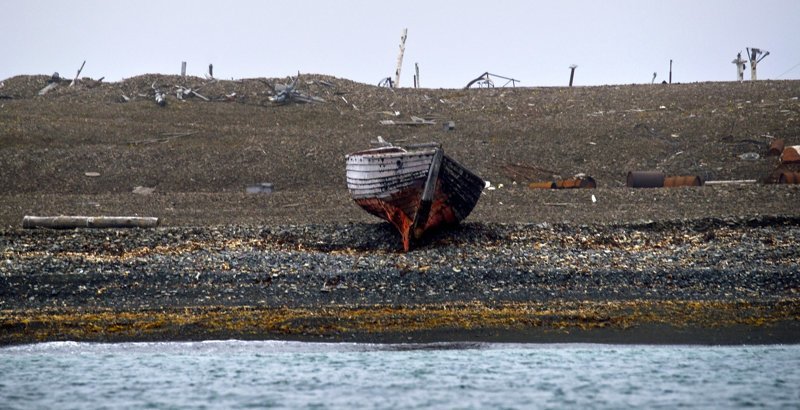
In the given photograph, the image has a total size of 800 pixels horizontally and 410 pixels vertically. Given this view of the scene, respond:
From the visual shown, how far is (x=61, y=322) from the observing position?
17375 mm

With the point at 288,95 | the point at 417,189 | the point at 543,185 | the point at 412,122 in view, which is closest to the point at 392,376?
the point at 417,189

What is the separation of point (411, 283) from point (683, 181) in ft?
47.2

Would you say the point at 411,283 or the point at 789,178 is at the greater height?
the point at 789,178

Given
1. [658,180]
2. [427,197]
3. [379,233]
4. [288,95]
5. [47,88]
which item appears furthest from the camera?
[47,88]

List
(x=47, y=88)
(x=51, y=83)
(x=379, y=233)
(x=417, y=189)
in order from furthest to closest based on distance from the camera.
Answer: (x=51, y=83) < (x=47, y=88) < (x=379, y=233) < (x=417, y=189)

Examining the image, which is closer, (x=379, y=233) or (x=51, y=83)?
(x=379, y=233)

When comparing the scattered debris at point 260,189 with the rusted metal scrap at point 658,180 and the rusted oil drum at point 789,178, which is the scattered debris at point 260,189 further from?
the rusted oil drum at point 789,178

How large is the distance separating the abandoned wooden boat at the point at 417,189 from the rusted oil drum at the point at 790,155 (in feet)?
40.8

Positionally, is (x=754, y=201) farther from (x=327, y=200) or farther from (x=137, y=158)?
(x=137, y=158)

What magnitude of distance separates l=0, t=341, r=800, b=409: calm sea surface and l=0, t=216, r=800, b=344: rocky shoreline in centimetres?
36

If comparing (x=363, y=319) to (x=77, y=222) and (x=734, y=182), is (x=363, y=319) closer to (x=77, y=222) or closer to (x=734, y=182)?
(x=77, y=222)

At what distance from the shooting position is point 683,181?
31.3 metres

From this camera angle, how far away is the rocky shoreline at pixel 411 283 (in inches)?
674

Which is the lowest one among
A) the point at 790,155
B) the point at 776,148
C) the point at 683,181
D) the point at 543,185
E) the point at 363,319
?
the point at 363,319
